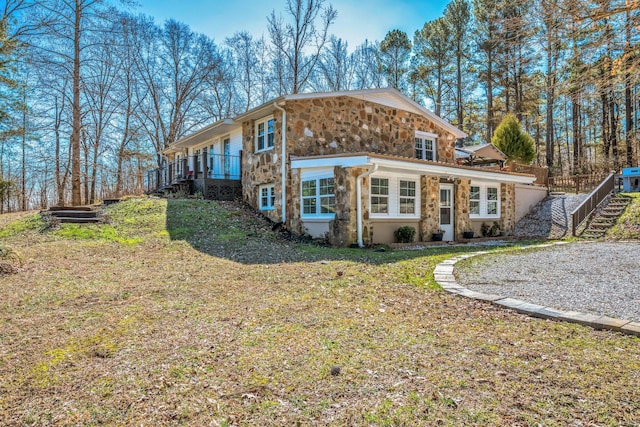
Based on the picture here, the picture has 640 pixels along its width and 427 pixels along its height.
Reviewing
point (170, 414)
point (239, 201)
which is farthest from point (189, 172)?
point (170, 414)

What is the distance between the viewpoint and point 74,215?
12.3m

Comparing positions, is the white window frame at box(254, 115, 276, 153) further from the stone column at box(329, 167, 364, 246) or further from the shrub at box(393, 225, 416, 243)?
the shrub at box(393, 225, 416, 243)

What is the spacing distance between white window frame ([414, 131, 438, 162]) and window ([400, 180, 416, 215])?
390 cm

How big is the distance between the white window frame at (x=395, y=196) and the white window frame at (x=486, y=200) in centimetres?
319

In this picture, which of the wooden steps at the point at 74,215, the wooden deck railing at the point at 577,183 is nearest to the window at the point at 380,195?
the wooden steps at the point at 74,215

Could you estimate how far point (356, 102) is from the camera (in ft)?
45.8

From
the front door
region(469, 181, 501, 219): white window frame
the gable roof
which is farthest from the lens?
region(469, 181, 501, 219): white window frame

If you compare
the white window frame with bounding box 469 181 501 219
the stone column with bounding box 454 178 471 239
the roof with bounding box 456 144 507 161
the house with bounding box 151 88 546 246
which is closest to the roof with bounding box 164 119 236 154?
the house with bounding box 151 88 546 246

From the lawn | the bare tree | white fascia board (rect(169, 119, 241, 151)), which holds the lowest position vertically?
the lawn

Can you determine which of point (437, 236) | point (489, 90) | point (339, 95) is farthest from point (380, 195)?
point (489, 90)

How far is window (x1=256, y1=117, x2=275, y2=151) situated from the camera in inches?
555

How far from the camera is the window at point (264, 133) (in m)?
14.1

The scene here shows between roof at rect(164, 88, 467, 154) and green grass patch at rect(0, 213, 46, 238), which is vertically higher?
roof at rect(164, 88, 467, 154)

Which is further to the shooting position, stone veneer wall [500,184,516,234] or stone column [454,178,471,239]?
stone veneer wall [500,184,516,234]
